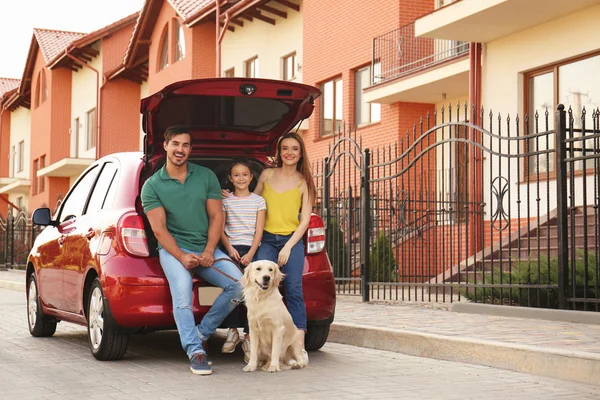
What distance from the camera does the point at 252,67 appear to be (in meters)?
29.8

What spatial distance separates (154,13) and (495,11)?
71.8ft

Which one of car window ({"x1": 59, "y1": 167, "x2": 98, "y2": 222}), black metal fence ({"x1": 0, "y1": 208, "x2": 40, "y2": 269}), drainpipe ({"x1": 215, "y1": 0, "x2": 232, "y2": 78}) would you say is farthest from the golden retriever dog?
black metal fence ({"x1": 0, "y1": 208, "x2": 40, "y2": 269})

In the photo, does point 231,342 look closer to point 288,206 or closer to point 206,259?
point 206,259

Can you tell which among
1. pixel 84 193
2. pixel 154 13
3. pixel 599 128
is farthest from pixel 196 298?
pixel 154 13

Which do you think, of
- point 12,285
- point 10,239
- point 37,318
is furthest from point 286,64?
point 37,318

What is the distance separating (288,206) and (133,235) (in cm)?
127

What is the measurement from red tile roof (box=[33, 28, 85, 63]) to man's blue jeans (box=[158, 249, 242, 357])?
126 feet

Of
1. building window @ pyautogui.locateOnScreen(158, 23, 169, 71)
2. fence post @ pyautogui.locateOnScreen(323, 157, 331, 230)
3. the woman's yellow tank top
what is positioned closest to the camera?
the woman's yellow tank top

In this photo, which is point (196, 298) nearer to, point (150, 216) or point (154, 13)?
point (150, 216)

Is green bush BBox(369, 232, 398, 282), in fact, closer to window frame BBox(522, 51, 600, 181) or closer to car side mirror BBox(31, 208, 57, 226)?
window frame BBox(522, 51, 600, 181)

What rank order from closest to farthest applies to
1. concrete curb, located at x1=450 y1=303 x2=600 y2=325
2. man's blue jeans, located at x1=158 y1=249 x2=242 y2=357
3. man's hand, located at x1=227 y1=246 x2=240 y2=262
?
1. man's blue jeans, located at x1=158 y1=249 x2=242 y2=357
2. man's hand, located at x1=227 y1=246 x2=240 y2=262
3. concrete curb, located at x1=450 y1=303 x2=600 y2=325

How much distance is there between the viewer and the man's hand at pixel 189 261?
7516 mm

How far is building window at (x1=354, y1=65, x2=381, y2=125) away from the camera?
77.2 feet

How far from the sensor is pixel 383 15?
22.4 m
